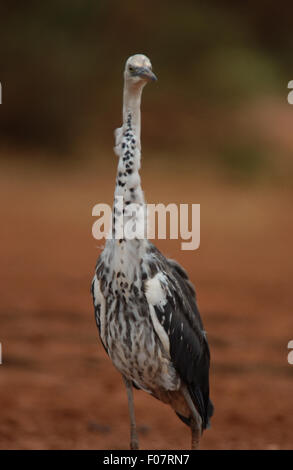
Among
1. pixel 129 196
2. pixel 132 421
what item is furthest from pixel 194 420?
pixel 129 196

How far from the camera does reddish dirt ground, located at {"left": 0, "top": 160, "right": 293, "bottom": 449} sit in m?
5.81

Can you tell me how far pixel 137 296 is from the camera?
11.8ft

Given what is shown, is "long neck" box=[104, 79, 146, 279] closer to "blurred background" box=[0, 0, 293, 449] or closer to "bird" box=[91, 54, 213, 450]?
"bird" box=[91, 54, 213, 450]

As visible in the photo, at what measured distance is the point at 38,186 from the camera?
15492 millimetres

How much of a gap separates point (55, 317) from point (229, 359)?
212 centimetres

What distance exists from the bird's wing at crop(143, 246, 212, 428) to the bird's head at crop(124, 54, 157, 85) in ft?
2.63

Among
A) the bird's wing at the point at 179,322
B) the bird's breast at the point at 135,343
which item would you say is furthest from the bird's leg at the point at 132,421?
the bird's wing at the point at 179,322

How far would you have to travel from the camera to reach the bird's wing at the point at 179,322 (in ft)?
11.9

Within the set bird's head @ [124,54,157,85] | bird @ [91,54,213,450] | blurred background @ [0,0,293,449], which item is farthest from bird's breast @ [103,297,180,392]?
blurred background @ [0,0,293,449]

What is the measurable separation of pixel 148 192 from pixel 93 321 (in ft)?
22.5

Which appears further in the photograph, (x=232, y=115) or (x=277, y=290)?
(x=232, y=115)

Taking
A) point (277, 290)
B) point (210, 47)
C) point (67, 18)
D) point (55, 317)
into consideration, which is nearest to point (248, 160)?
point (210, 47)

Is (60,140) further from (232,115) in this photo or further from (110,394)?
(110,394)

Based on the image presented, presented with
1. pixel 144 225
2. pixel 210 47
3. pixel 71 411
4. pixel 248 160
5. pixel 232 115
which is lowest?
pixel 71 411
